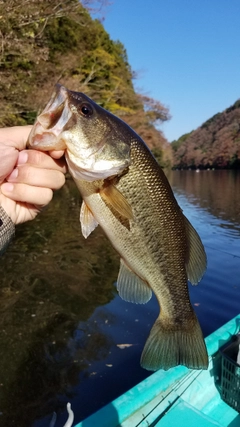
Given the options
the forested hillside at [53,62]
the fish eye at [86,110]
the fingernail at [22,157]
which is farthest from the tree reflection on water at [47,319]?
the forested hillside at [53,62]

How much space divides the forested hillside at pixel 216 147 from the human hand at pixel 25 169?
93.8 metres

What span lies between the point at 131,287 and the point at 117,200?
2.09ft

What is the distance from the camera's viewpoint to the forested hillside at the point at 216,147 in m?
97.0

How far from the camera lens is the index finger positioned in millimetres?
2248

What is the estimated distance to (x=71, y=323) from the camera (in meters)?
7.24

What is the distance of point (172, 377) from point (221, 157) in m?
102

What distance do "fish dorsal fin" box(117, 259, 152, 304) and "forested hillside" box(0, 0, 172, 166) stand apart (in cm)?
1311

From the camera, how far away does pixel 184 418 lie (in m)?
3.56

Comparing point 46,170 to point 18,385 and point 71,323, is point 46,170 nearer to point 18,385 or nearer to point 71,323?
point 18,385

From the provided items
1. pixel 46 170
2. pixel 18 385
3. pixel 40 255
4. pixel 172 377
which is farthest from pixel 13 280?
pixel 46 170

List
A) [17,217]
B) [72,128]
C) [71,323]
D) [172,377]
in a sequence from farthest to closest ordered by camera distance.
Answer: [71,323], [172,377], [17,217], [72,128]

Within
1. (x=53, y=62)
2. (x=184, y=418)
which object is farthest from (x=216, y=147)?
(x=184, y=418)

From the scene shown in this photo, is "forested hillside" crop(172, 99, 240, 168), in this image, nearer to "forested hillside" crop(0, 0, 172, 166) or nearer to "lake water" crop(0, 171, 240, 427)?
"forested hillside" crop(0, 0, 172, 166)

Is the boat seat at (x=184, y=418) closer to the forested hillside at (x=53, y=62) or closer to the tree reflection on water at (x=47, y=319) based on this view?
the tree reflection on water at (x=47, y=319)
